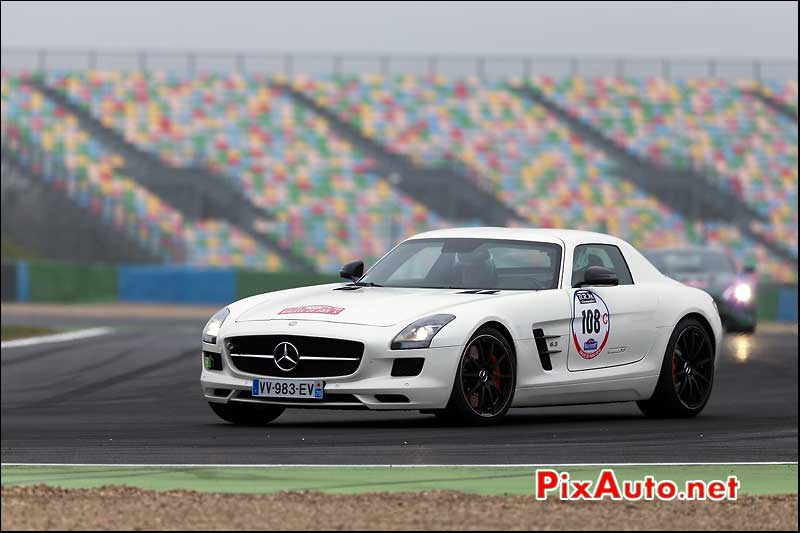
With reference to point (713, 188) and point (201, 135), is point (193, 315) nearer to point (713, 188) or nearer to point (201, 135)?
point (201, 135)

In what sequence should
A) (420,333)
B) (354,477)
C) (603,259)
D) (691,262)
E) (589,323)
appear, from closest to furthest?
(354,477) → (420,333) → (589,323) → (603,259) → (691,262)

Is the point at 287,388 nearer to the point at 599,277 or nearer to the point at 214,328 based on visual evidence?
the point at 214,328

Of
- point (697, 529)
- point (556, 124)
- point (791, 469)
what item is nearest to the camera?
point (697, 529)

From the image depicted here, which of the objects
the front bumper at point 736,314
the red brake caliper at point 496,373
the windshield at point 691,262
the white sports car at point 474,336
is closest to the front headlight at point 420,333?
the white sports car at point 474,336

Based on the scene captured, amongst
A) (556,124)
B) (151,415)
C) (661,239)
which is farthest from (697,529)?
(556,124)

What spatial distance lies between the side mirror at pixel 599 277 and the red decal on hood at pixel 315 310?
1.62m

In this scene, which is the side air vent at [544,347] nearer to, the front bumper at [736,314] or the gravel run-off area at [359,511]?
the gravel run-off area at [359,511]

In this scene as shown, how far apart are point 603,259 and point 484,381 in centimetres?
159

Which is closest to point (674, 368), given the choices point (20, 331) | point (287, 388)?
point (287, 388)

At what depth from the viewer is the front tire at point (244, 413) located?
10742mm

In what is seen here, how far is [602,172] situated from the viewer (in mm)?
46344

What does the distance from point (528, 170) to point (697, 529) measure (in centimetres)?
3955

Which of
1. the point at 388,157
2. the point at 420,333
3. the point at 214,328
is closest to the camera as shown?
the point at 420,333

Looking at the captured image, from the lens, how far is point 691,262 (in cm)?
2258
